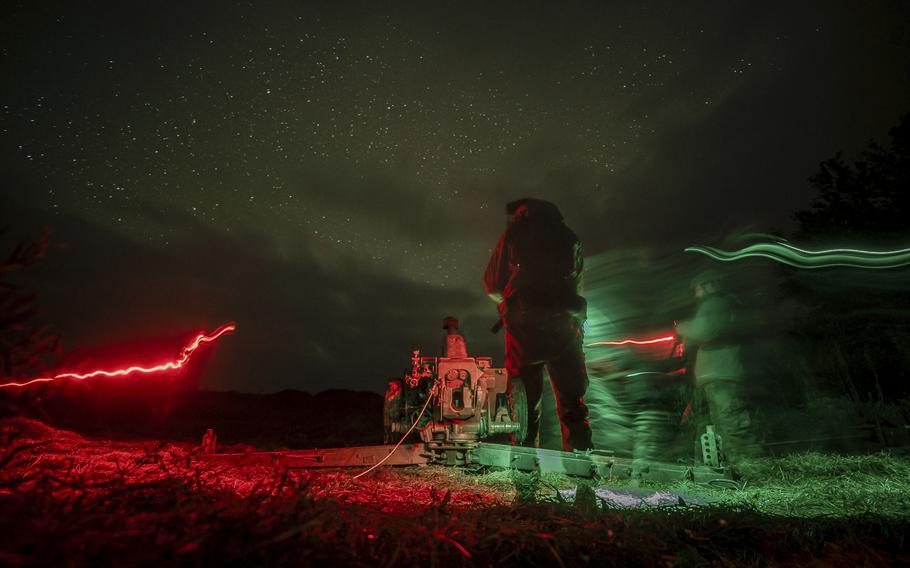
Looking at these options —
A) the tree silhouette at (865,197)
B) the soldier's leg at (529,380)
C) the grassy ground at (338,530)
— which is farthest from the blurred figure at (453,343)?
the tree silhouette at (865,197)

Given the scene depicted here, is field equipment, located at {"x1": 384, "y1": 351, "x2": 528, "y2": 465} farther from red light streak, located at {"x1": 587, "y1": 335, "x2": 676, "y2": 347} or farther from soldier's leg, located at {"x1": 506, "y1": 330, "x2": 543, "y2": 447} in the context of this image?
red light streak, located at {"x1": 587, "y1": 335, "x2": 676, "y2": 347}

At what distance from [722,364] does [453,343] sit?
5.15m

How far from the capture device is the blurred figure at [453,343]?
9695 mm

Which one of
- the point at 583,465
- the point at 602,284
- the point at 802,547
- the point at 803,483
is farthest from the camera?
the point at 602,284

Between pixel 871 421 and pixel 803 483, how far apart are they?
16.4 feet

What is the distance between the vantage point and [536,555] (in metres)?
1.97

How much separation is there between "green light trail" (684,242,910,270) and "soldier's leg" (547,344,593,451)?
4958mm

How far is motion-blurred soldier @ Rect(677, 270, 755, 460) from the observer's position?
8.13 meters

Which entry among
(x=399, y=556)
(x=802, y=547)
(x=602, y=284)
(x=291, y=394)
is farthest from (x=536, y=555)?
(x=291, y=394)

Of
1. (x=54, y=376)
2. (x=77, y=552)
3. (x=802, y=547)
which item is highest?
(x=54, y=376)

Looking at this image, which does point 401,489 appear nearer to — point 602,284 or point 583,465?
point 583,465

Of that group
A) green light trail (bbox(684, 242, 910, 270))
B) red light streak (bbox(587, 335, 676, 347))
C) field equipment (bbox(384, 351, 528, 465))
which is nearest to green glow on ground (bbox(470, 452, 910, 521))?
field equipment (bbox(384, 351, 528, 465))

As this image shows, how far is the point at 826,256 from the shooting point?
12695mm

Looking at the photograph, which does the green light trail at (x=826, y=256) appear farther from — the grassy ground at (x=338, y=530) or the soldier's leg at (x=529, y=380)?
the grassy ground at (x=338, y=530)
